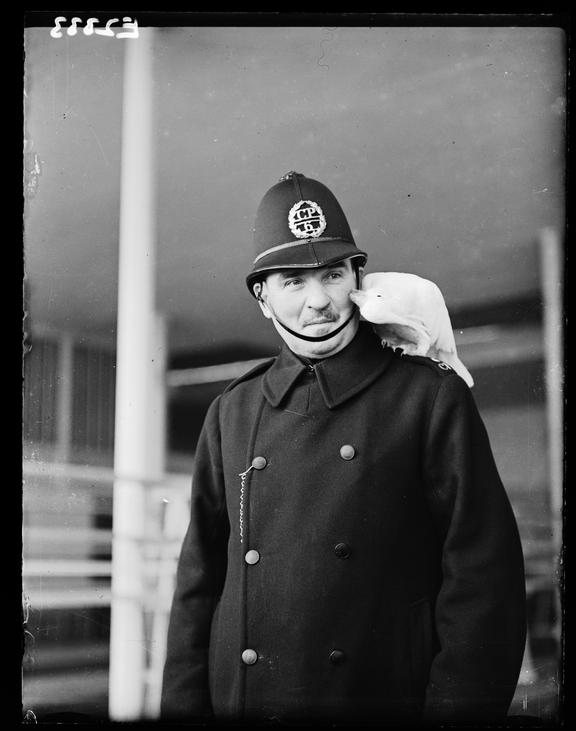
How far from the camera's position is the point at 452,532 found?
100 inches

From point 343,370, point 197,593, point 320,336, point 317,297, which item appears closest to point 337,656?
point 197,593

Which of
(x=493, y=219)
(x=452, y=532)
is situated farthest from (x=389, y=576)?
(x=493, y=219)

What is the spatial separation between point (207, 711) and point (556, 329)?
1.65 meters

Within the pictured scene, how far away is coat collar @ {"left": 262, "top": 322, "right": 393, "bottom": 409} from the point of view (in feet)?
8.81

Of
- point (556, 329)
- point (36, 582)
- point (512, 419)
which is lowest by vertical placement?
point (36, 582)

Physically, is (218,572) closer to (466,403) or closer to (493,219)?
(466,403)

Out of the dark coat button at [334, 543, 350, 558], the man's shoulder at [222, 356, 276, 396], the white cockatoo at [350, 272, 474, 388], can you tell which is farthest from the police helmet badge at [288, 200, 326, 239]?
the dark coat button at [334, 543, 350, 558]

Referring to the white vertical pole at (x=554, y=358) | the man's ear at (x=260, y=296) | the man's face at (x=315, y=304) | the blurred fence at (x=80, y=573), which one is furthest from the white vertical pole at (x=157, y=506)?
the white vertical pole at (x=554, y=358)

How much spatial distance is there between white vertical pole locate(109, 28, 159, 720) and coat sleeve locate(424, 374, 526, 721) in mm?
1047

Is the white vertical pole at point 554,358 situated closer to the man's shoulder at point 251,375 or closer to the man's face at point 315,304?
the man's face at point 315,304

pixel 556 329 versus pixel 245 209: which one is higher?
pixel 245 209

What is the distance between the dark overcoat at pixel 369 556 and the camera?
2.55m

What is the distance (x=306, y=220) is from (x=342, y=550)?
38.8 inches

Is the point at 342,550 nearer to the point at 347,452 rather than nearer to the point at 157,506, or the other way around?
the point at 347,452
